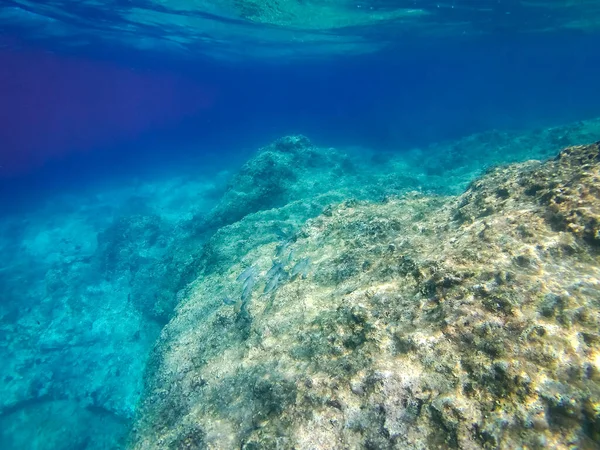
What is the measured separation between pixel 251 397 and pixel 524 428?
2.06 m

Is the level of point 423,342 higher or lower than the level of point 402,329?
higher

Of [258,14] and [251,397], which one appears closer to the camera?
[251,397]

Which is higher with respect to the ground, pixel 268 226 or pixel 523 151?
pixel 268 226

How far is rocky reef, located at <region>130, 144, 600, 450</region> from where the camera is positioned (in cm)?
188

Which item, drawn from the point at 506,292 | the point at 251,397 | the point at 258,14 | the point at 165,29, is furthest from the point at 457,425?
the point at 165,29

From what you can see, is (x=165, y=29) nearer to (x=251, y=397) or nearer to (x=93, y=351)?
(x=93, y=351)

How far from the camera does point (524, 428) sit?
173 centimetres

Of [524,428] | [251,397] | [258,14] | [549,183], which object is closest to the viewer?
[524,428]

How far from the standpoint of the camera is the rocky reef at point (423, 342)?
1.88 meters

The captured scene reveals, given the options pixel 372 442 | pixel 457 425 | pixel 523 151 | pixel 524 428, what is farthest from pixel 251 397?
pixel 523 151

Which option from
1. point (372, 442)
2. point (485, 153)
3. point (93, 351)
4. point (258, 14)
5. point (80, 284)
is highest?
point (372, 442)

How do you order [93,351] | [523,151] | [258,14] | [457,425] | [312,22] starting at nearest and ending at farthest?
[457,425]
[93,351]
[523,151]
[258,14]
[312,22]

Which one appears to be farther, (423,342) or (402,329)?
(402,329)

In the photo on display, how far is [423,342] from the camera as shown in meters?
2.33
